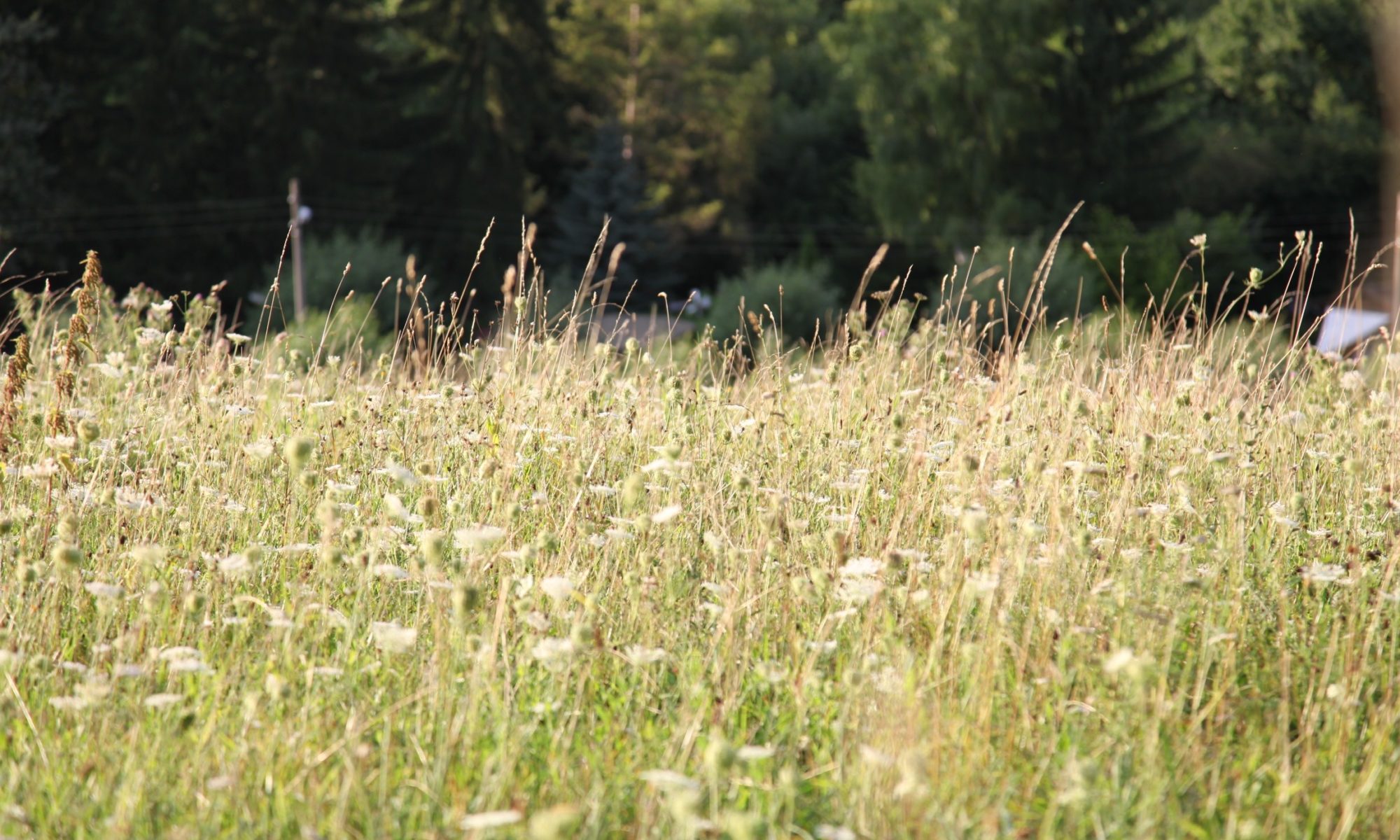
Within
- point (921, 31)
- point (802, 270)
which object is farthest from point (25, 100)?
point (921, 31)

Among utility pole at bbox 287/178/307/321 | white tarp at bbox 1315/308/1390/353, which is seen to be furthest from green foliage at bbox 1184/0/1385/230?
white tarp at bbox 1315/308/1390/353

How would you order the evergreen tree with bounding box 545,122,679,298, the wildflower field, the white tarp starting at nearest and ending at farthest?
the wildflower field < the white tarp < the evergreen tree with bounding box 545,122,679,298

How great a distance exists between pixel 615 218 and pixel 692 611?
34270mm

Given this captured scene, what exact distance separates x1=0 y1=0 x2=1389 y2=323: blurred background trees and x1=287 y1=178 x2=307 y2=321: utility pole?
390 millimetres

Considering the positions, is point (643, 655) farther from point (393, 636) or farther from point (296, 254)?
point (296, 254)

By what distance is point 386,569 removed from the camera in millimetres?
2414

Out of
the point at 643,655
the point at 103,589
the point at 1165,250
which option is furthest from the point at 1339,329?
the point at 1165,250

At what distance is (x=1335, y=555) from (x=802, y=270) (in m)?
26.8

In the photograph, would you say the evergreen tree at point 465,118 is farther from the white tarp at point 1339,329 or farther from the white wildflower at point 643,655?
the white wildflower at point 643,655

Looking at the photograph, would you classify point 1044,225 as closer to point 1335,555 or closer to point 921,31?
point 921,31

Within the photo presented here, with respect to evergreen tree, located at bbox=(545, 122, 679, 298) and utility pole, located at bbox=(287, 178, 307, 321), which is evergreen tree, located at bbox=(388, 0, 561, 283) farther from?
evergreen tree, located at bbox=(545, 122, 679, 298)

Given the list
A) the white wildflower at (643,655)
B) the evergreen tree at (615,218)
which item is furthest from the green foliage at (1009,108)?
the white wildflower at (643,655)

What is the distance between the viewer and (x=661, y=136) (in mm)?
41000

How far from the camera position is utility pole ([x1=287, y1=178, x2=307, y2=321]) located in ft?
85.4
